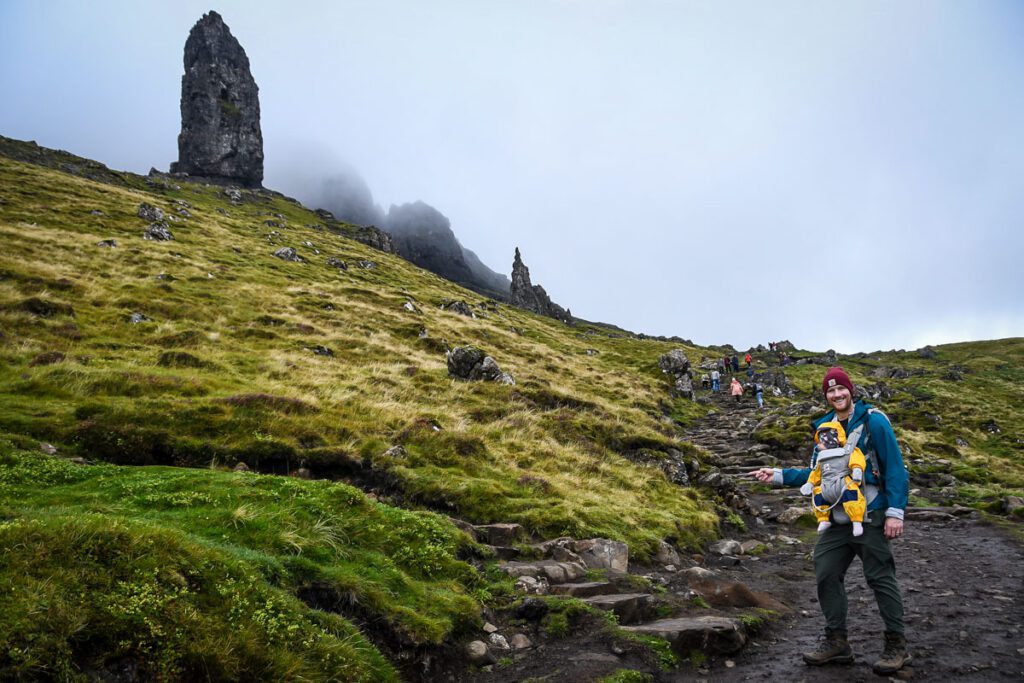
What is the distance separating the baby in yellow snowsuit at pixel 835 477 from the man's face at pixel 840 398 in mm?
276

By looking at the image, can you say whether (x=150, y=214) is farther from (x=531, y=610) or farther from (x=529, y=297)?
(x=529, y=297)

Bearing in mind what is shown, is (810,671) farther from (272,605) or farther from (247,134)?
(247,134)

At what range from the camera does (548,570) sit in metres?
10.7

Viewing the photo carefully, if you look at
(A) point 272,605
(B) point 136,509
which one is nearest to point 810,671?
(A) point 272,605

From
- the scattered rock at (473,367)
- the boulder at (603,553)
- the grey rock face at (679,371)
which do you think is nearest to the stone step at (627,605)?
the boulder at (603,553)

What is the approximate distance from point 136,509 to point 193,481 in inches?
60.6

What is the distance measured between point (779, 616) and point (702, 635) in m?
2.57

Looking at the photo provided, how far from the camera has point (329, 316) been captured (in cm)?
3891

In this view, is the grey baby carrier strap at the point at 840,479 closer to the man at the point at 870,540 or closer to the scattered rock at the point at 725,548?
the man at the point at 870,540

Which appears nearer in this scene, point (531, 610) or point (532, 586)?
point (531, 610)

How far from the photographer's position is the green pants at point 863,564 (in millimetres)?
Result: 6898

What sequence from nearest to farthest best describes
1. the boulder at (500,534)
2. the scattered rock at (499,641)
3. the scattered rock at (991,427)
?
the scattered rock at (499,641)
the boulder at (500,534)
the scattered rock at (991,427)

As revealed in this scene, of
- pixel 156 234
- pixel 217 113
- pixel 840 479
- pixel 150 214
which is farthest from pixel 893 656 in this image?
pixel 217 113

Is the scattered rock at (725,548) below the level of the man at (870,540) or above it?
below
